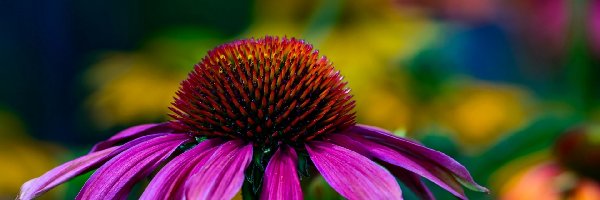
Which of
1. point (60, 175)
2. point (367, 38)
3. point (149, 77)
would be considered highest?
point (367, 38)

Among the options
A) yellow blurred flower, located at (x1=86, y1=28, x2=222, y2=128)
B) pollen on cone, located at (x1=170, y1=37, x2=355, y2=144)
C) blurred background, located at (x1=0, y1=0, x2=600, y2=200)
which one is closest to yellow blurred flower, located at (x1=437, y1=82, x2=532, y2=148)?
blurred background, located at (x1=0, y1=0, x2=600, y2=200)

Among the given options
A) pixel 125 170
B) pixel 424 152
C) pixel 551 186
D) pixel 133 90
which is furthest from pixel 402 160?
pixel 133 90

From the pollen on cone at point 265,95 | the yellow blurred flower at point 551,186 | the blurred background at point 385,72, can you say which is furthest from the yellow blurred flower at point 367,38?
the pollen on cone at point 265,95

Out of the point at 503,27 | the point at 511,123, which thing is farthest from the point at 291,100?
the point at 503,27

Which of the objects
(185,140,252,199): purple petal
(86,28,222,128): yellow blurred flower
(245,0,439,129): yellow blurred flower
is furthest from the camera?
(86,28,222,128): yellow blurred flower

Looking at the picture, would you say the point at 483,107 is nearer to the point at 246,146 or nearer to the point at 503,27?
the point at 503,27

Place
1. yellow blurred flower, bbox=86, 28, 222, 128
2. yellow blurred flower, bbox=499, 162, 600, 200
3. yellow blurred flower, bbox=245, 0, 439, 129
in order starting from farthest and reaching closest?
yellow blurred flower, bbox=86, 28, 222, 128 < yellow blurred flower, bbox=245, 0, 439, 129 < yellow blurred flower, bbox=499, 162, 600, 200

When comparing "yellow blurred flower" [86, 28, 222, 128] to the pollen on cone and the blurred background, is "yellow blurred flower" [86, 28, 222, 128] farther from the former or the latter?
the pollen on cone

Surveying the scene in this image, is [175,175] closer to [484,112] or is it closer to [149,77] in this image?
[484,112]
